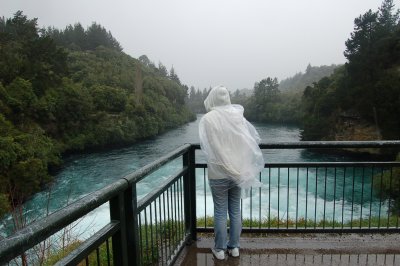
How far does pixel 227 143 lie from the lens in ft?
10.4

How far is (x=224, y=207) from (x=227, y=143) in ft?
2.23

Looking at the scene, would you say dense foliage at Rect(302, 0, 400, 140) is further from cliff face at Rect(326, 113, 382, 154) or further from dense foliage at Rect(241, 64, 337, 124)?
dense foliage at Rect(241, 64, 337, 124)

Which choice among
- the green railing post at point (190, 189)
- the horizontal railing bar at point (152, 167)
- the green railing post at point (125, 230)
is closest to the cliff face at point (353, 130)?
the green railing post at point (190, 189)

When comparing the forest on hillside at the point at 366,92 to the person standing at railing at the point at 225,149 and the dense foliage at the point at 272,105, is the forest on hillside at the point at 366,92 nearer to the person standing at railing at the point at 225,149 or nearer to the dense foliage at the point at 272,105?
the dense foliage at the point at 272,105

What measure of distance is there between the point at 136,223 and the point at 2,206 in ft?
53.0

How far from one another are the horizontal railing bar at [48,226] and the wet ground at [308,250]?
1.99 m

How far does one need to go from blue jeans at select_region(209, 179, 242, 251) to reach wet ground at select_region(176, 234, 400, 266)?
0.86 feet

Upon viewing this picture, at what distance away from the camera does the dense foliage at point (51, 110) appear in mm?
23422

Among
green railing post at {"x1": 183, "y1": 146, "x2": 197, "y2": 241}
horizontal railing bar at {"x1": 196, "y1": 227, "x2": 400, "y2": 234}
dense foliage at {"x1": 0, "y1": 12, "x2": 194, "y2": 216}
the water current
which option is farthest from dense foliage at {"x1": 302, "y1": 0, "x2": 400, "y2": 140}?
green railing post at {"x1": 183, "y1": 146, "x2": 197, "y2": 241}

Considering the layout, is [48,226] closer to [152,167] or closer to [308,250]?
[152,167]

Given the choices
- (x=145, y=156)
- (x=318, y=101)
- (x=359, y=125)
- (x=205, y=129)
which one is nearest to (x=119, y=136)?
(x=145, y=156)

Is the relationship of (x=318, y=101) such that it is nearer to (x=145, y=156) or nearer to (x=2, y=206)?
(x=145, y=156)

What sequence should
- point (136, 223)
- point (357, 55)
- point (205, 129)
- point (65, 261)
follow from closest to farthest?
point (65, 261)
point (136, 223)
point (205, 129)
point (357, 55)

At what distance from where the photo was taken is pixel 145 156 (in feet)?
124
